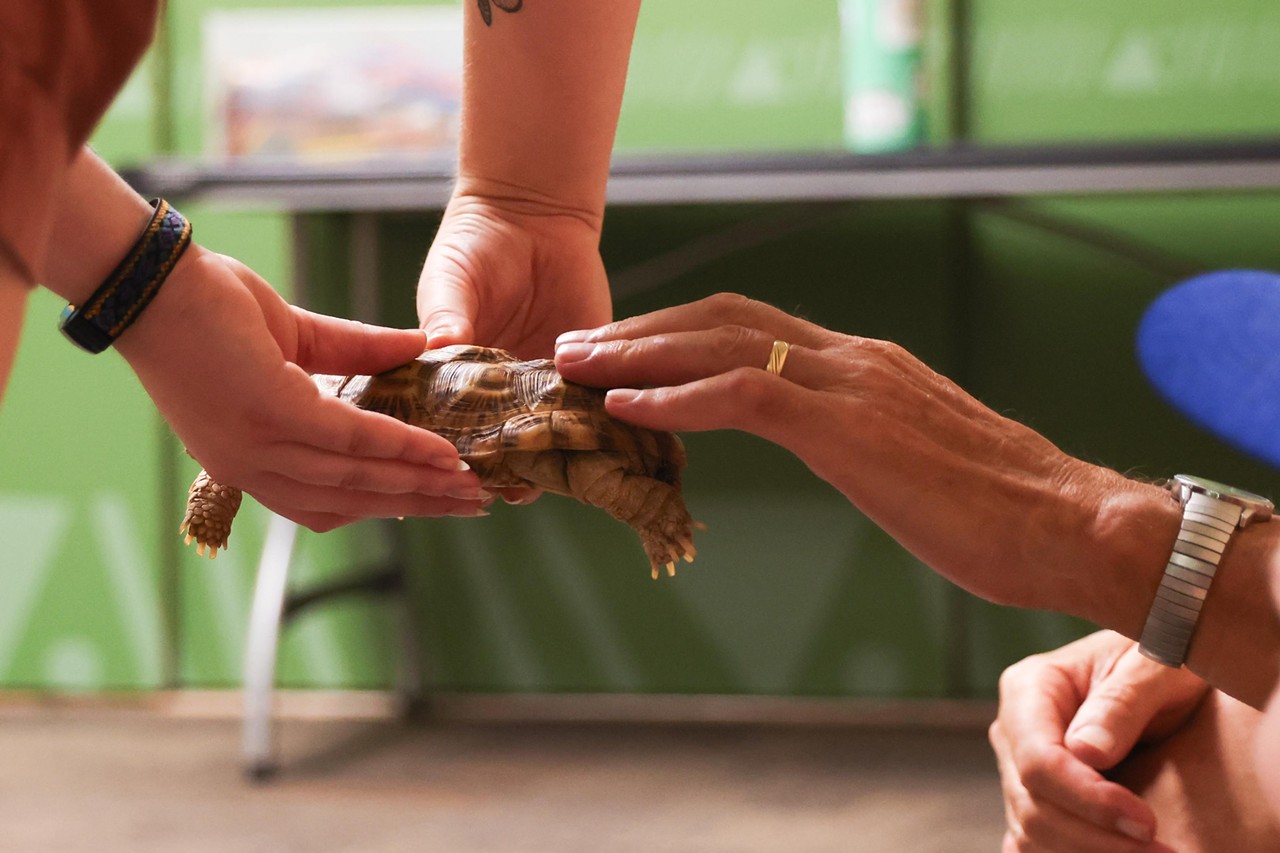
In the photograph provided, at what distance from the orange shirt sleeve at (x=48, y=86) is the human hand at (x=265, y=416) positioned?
25 cm

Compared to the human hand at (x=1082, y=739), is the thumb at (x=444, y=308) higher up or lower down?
higher up

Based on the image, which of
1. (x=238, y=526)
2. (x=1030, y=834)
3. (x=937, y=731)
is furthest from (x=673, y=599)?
(x=1030, y=834)

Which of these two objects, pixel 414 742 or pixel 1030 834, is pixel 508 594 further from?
pixel 1030 834

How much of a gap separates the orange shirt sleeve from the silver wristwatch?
0.60 metres

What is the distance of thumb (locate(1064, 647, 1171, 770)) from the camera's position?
915 mm

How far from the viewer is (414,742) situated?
2301 millimetres

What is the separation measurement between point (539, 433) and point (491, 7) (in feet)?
1.31

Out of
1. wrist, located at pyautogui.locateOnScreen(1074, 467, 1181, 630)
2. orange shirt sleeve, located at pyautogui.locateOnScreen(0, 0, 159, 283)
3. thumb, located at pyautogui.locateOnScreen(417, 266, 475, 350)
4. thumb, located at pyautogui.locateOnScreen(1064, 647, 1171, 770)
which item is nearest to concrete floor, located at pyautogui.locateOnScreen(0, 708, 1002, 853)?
thumb, located at pyautogui.locateOnScreen(1064, 647, 1171, 770)

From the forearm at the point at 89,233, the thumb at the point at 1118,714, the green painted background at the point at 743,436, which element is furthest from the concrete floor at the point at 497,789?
the forearm at the point at 89,233

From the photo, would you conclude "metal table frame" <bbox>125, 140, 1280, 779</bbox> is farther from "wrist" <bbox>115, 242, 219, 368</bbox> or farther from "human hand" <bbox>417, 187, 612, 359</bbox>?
"wrist" <bbox>115, 242, 219, 368</bbox>

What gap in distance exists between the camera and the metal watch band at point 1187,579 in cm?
70

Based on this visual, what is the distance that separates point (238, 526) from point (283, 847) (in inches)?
36.1

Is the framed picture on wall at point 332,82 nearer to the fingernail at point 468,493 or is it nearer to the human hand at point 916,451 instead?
the fingernail at point 468,493

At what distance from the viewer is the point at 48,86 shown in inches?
19.0
